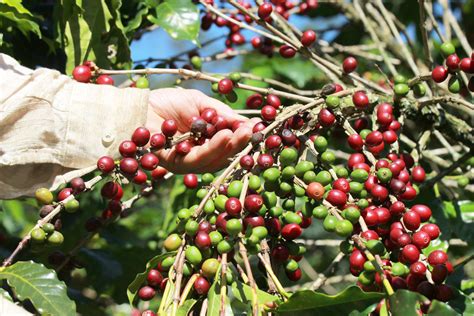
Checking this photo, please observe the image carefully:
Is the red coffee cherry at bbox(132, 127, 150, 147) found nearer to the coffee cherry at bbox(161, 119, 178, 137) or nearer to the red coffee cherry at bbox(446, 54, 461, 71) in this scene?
the coffee cherry at bbox(161, 119, 178, 137)

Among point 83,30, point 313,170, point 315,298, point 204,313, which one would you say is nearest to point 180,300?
point 204,313

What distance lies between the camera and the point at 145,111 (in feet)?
5.92

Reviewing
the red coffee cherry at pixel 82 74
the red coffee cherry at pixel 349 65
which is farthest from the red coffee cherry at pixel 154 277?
the red coffee cherry at pixel 349 65

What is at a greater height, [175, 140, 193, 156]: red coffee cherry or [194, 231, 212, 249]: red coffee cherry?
[194, 231, 212, 249]: red coffee cherry

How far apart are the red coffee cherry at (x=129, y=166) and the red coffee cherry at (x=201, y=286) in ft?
1.07

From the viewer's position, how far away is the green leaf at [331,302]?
119 cm

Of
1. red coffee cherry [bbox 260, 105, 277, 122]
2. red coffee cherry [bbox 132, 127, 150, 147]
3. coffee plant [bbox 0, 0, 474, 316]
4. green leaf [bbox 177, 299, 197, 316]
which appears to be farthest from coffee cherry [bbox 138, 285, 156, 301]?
red coffee cherry [bbox 260, 105, 277, 122]

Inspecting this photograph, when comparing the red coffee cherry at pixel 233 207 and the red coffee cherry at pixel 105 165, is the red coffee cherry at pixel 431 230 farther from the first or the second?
the red coffee cherry at pixel 105 165

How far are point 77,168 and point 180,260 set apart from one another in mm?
577

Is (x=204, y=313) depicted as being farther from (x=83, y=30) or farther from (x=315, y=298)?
(x=83, y=30)

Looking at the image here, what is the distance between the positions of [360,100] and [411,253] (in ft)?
1.60

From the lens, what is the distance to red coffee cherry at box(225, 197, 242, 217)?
133 cm

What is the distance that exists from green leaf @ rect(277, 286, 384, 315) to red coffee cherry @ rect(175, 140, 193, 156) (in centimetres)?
59

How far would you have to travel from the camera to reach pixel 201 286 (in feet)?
4.32
